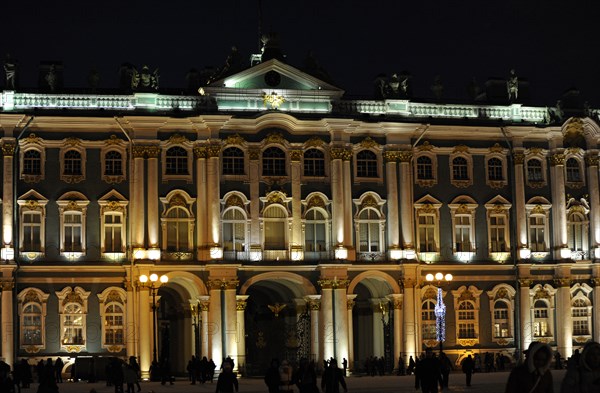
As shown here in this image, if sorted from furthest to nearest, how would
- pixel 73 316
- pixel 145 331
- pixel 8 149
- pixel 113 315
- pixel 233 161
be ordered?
pixel 233 161 < pixel 113 315 < pixel 73 316 < pixel 8 149 < pixel 145 331

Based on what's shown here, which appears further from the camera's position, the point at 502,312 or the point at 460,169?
the point at 460,169

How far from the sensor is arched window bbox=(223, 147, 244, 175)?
6266 centimetres

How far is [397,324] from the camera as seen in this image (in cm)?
6319

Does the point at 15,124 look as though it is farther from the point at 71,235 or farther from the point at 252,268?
the point at 252,268

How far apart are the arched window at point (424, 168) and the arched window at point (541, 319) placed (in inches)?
350

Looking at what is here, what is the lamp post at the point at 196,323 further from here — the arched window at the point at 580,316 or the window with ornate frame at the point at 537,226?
the arched window at the point at 580,316

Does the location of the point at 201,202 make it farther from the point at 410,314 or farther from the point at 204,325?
the point at 410,314

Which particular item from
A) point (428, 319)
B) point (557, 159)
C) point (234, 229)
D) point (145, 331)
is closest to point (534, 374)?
point (145, 331)

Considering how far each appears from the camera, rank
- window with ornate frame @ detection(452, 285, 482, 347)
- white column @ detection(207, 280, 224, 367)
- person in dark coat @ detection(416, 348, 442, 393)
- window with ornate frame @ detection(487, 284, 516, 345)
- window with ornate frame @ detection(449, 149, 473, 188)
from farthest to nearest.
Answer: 1. window with ornate frame @ detection(449, 149, 473, 188)
2. window with ornate frame @ detection(487, 284, 516, 345)
3. window with ornate frame @ detection(452, 285, 482, 347)
4. white column @ detection(207, 280, 224, 367)
5. person in dark coat @ detection(416, 348, 442, 393)

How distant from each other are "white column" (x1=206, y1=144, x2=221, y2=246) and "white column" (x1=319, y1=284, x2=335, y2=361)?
Result: 19.3 ft

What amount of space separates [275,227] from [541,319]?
15.3m

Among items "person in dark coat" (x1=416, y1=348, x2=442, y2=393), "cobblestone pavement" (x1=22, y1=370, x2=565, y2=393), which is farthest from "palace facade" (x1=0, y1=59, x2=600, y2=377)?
"person in dark coat" (x1=416, y1=348, x2=442, y2=393)

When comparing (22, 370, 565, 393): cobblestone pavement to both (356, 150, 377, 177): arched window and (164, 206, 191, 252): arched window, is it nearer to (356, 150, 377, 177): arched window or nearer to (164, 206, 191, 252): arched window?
(164, 206, 191, 252): arched window

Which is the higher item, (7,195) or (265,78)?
(265,78)
